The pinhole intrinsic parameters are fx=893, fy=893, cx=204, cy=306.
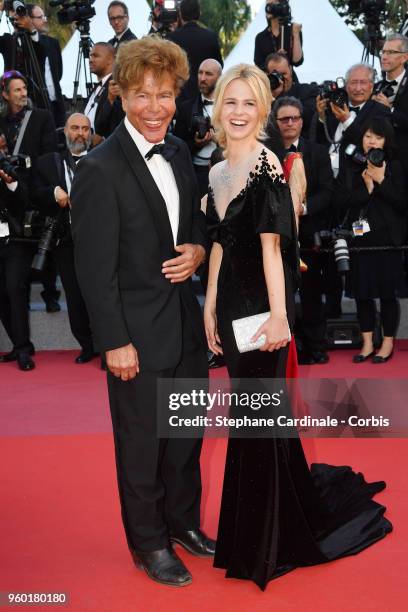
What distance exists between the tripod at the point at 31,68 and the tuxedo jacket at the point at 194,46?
51.0 inches

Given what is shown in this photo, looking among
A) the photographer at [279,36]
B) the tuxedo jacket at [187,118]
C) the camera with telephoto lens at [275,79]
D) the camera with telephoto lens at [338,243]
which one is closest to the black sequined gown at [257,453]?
the camera with telephoto lens at [338,243]

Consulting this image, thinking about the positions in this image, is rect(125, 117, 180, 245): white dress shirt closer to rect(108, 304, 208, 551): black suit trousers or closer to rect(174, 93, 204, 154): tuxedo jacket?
rect(108, 304, 208, 551): black suit trousers

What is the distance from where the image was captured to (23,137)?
6613mm

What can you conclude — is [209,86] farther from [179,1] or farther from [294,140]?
[179,1]

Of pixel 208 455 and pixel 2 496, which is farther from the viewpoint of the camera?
pixel 208 455

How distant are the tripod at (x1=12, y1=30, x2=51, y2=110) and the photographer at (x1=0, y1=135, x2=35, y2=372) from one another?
149 centimetres

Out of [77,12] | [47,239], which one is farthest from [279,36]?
[47,239]

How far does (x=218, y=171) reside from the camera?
2.99 meters

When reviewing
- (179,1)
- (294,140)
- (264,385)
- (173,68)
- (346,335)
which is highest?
(179,1)

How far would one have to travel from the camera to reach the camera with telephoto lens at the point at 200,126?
6.27 meters

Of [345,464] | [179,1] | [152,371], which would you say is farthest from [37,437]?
[179,1]

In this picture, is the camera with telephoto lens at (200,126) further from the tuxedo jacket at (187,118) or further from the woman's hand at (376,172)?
the woman's hand at (376,172)

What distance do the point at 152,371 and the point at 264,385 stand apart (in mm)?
372

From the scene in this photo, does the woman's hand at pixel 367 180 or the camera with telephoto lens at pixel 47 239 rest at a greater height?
the woman's hand at pixel 367 180
